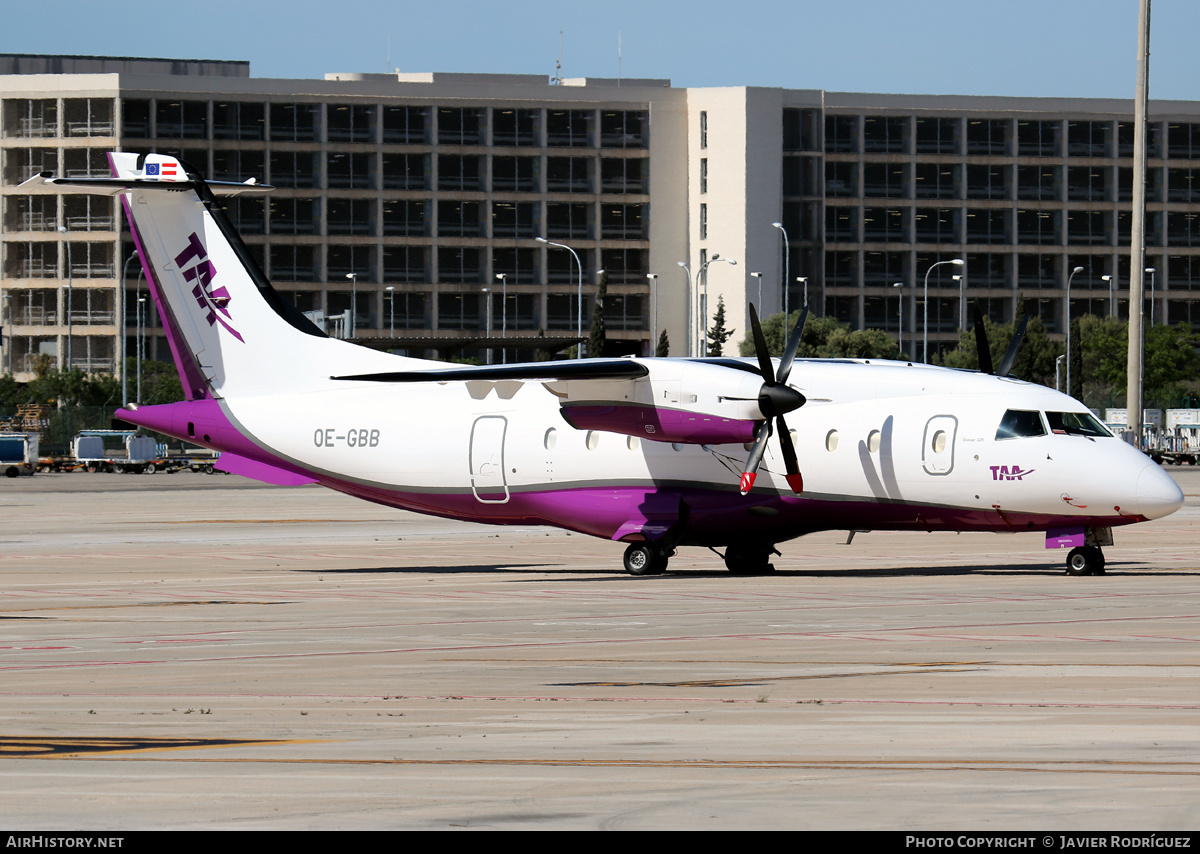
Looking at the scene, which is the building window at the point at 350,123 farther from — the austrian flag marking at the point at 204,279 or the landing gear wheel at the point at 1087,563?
the landing gear wheel at the point at 1087,563

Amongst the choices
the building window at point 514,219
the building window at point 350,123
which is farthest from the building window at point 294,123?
the building window at point 514,219

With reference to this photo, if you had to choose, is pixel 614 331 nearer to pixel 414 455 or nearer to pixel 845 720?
pixel 414 455

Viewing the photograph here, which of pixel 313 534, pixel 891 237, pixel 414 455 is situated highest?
pixel 891 237

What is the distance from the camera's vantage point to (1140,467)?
87.7 ft

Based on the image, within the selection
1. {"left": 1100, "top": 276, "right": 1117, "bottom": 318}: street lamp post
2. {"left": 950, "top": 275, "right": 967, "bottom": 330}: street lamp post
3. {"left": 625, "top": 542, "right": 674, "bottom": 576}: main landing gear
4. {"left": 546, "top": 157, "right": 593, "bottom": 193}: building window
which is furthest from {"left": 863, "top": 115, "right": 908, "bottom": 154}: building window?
{"left": 625, "top": 542, "right": 674, "bottom": 576}: main landing gear

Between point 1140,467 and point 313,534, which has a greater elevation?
point 1140,467

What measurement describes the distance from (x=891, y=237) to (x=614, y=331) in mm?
28032

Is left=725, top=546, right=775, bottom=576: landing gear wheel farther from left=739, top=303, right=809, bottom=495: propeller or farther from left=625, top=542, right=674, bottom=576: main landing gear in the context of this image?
left=739, top=303, right=809, bottom=495: propeller

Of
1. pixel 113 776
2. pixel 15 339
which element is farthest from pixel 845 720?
pixel 15 339

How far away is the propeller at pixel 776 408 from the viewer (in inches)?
1099

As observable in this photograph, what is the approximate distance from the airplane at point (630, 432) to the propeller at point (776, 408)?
0.14 ft

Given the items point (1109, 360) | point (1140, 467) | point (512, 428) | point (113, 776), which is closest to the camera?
point (113, 776)

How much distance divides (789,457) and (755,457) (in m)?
0.68
